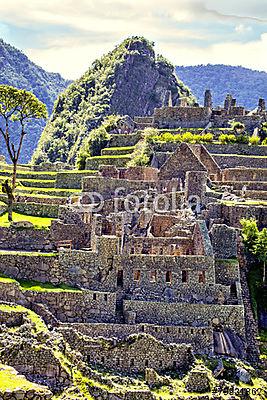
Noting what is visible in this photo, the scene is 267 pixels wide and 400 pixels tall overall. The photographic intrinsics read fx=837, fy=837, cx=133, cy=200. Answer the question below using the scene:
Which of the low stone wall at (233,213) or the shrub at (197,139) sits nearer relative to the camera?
the low stone wall at (233,213)

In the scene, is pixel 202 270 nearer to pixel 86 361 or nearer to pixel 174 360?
pixel 174 360

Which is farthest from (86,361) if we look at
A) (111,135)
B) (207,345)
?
(111,135)

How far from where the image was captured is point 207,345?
36.9 meters

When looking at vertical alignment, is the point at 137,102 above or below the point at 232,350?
above

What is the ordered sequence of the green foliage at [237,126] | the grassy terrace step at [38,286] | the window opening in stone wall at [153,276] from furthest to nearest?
the green foliage at [237,126] → the window opening in stone wall at [153,276] → the grassy terrace step at [38,286]

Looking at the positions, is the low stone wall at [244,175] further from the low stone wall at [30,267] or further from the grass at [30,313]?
the grass at [30,313]

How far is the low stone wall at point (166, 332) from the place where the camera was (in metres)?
36.2

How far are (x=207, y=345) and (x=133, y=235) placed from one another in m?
7.37

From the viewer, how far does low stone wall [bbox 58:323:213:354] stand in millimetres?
36156

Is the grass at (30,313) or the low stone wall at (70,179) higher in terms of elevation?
the low stone wall at (70,179)

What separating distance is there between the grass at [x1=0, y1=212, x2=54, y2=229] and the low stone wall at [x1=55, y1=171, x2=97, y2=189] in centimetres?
882

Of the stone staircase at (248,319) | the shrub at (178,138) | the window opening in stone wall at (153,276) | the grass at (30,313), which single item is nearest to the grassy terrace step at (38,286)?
the grass at (30,313)

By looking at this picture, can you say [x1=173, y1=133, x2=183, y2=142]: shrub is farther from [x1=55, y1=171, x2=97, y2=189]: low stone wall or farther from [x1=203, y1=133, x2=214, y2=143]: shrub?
[x1=55, y1=171, x2=97, y2=189]: low stone wall

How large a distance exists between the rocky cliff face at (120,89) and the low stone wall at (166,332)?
284 ft
